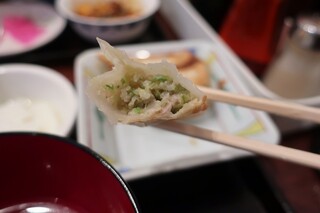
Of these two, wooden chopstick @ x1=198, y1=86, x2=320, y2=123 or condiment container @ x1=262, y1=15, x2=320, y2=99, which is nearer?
wooden chopstick @ x1=198, y1=86, x2=320, y2=123

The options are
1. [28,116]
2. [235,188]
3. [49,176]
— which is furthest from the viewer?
[28,116]

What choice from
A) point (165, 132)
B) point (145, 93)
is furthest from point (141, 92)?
point (165, 132)

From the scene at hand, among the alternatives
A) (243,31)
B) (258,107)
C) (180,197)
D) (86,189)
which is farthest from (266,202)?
(243,31)

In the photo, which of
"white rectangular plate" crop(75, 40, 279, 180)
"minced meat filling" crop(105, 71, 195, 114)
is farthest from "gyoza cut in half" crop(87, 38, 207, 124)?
"white rectangular plate" crop(75, 40, 279, 180)

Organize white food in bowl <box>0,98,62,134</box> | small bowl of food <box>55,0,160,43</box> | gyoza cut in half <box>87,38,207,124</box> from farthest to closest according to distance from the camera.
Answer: small bowl of food <box>55,0,160,43</box>
white food in bowl <box>0,98,62,134</box>
gyoza cut in half <box>87,38,207,124</box>

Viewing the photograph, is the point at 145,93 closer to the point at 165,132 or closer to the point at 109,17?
the point at 165,132

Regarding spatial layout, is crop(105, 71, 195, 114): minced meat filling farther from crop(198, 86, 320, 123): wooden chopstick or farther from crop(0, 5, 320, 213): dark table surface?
crop(0, 5, 320, 213): dark table surface

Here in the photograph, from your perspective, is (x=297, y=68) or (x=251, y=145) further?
(x=297, y=68)
